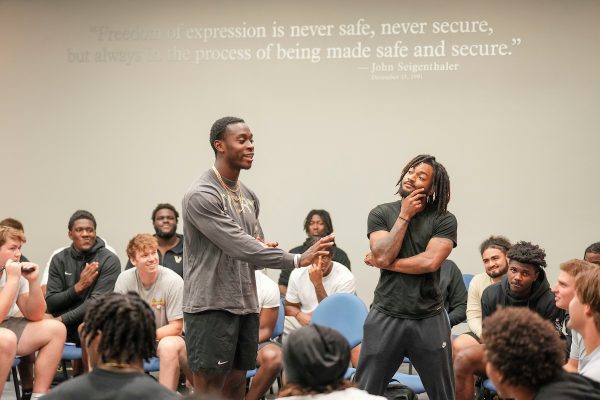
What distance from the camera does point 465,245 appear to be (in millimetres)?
7461

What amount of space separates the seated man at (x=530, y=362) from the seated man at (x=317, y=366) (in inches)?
15.7

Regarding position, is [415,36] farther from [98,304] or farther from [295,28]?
[98,304]

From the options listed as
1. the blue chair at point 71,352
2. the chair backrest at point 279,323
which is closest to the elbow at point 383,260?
the chair backrest at point 279,323

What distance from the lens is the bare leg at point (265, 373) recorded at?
17.5 feet

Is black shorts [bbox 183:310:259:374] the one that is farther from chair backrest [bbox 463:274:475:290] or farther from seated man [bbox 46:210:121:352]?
chair backrest [bbox 463:274:475:290]

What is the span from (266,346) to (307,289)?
39.3 inches

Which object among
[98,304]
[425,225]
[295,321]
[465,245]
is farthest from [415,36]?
[98,304]

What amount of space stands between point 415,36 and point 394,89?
52 centimetres

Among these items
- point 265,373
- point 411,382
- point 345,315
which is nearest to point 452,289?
point 345,315

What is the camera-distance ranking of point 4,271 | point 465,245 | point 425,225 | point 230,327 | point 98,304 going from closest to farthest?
point 98,304
point 230,327
point 425,225
point 4,271
point 465,245

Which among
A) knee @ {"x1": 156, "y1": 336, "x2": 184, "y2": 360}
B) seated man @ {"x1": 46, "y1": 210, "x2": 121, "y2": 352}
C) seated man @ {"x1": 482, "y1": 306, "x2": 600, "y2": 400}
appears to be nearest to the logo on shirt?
knee @ {"x1": 156, "y1": 336, "x2": 184, "y2": 360}

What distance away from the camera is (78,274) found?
252 inches

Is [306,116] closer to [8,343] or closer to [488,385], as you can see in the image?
[488,385]

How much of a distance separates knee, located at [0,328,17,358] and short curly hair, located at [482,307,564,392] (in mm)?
3596
